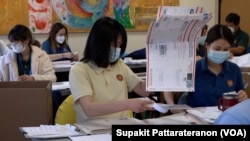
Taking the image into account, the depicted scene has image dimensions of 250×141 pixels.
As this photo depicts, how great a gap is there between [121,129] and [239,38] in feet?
18.8

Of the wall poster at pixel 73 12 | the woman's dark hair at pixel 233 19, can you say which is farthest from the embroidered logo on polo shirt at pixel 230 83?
the woman's dark hair at pixel 233 19

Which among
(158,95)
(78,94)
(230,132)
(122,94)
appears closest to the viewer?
(230,132)

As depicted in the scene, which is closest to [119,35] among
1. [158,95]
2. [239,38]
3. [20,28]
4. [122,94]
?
[122,94]

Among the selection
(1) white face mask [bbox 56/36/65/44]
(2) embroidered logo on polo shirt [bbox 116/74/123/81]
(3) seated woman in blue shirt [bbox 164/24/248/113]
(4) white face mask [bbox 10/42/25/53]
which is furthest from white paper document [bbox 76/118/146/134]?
(1) white face mask [bbox 56/36/65/44]

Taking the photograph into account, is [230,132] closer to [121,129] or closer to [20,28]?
[121,129]

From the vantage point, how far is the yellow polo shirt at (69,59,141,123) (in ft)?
6.93

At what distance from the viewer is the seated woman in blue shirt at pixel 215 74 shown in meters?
2.48

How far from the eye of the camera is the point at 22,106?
248 centimetres

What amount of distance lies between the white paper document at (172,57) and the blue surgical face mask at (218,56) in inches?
21.4

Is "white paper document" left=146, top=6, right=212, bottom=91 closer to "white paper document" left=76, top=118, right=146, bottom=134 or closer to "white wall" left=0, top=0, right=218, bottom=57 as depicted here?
"white paper document" left=76, top=118, right=146, bottom=134

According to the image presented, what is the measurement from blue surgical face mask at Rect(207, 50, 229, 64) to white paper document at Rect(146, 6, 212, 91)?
543mm

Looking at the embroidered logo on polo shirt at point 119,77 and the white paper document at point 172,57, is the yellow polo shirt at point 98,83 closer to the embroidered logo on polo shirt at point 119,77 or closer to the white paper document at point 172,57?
the embroidered logo on polo shirt at point 119,77

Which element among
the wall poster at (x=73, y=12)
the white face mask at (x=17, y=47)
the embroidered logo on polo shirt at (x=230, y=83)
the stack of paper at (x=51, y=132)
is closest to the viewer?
the stack of paper at (x=51, y=132)

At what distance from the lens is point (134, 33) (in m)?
6.53
